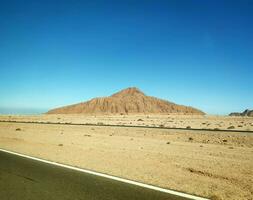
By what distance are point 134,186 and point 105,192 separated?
34.5 inches

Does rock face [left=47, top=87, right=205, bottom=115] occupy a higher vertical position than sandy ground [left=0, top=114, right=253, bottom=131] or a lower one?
higher

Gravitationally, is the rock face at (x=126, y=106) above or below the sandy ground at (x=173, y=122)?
above

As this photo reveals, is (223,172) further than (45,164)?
No

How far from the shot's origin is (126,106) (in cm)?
16650

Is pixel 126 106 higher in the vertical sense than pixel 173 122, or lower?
higher

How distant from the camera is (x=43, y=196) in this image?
6.36m

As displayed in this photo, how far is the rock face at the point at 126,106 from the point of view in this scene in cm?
16375

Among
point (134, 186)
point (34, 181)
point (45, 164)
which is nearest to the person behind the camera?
point (134, 186)

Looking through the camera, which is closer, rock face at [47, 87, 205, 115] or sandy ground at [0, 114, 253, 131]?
sandy ground at [0, 114, 253, 131]

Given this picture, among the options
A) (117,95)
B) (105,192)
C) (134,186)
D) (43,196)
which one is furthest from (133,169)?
(117,95)

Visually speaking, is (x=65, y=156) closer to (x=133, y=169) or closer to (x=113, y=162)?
(x=113, y=162)

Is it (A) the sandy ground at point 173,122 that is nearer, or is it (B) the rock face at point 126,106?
(A) the sandy ground at point 173,122

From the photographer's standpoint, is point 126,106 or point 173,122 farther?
point 126,106

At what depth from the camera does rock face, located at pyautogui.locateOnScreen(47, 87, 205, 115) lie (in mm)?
163750
